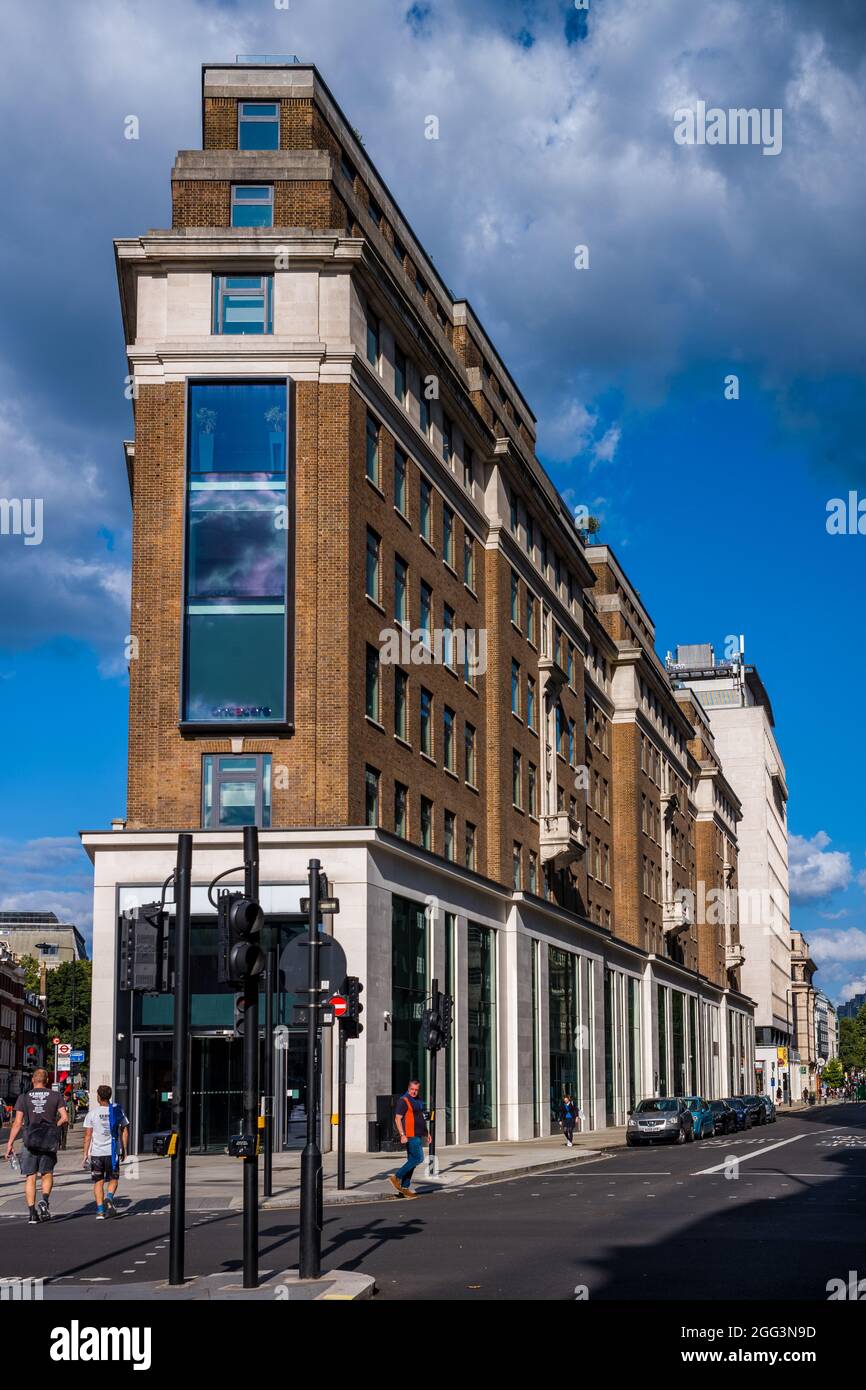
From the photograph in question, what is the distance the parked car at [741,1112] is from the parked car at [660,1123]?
10.4 meters

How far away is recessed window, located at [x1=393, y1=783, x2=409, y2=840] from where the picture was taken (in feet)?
136

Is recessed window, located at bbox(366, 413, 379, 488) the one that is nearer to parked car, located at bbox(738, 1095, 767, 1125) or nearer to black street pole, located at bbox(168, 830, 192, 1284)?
black street pole, located at bbox(168, 830, 192, 1284)

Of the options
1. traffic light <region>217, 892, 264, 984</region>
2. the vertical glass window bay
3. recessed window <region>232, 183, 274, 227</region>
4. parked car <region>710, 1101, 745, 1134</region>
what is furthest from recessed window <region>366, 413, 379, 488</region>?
traffic light <region>217, 892, 264, 984</region>

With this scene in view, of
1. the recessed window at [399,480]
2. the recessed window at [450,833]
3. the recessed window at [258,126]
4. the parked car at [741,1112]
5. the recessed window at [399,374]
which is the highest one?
the recessed window at [258,126]

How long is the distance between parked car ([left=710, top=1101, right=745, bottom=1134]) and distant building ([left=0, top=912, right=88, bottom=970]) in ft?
381

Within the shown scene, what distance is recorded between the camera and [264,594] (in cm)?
3812

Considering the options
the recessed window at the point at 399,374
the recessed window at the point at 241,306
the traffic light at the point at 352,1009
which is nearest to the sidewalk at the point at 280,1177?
the traffic light at the point at 352,1009

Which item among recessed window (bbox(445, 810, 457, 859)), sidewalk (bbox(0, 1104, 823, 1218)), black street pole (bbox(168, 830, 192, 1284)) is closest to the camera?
black street pole (bbox(168, 830, 192, 1284))

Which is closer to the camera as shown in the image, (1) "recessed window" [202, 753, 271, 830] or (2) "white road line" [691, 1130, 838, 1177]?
(2) "white road line" [691, 1130, 838, 1177]

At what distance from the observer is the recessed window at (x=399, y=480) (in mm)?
42875

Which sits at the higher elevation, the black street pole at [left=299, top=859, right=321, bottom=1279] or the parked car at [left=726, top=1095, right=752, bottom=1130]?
the black street pole at [left=299, top=859, right=321, bottom=1279]

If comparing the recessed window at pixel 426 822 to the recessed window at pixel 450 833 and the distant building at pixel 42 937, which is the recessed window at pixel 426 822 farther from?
the distant building at pixel 42 937
